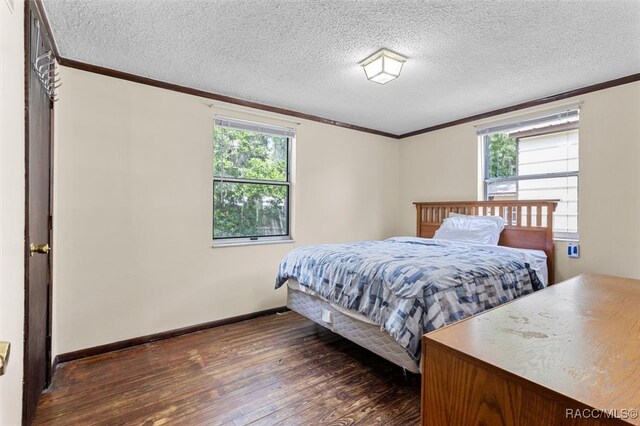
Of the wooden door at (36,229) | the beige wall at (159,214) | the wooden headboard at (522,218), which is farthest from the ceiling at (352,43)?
the wooden headboard at (522,218)

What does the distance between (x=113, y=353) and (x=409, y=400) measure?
91.5 inches

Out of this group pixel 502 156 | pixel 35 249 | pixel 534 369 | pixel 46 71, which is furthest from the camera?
pixel 502 156

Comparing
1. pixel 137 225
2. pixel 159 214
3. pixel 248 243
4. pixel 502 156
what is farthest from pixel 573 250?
pixel 137 225

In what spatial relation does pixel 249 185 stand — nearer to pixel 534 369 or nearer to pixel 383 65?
pixel 383 65

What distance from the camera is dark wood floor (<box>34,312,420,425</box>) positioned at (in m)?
1.75

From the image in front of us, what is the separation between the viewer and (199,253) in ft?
9.87

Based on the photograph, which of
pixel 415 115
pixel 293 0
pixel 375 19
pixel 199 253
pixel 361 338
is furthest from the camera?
pixel 415 115

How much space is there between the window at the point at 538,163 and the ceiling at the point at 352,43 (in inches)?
15.0

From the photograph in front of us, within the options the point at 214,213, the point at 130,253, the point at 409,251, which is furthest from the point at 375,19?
the point at 130,253

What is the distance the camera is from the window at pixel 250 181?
10.5ft

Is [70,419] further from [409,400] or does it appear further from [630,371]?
[630,371]

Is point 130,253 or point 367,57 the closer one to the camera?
point 367,57

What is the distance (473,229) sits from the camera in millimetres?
3348

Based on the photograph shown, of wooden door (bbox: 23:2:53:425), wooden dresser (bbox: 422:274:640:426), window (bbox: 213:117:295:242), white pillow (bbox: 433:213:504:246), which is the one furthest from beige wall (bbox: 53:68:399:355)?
wooden dresser (bbox: 422:274:640:426)
